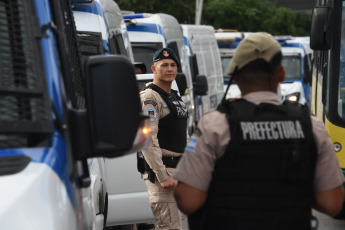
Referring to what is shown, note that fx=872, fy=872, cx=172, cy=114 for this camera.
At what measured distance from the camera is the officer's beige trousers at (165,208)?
6.14 m

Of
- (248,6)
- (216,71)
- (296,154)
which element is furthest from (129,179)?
(248,6)

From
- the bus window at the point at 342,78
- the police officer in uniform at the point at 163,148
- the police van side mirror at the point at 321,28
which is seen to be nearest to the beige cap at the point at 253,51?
the police officer in uniform at the point at 163,148

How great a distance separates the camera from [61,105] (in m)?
3.22

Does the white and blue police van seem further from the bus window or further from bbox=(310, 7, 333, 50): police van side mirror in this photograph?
the bus window

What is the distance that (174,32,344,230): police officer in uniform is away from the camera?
3355 mm

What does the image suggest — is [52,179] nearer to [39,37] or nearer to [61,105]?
[61,105]

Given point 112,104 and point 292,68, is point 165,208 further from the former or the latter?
point 292,68

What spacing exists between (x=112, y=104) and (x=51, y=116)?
251 millimetres

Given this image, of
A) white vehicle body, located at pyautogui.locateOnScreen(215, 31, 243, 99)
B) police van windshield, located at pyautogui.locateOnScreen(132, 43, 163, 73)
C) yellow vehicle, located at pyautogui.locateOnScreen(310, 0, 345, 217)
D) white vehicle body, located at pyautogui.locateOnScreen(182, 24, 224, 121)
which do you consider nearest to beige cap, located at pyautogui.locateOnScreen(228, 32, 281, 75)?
yellow vehicle, located at pyautogui.locateOnScreen(310, 0, 345, 217)

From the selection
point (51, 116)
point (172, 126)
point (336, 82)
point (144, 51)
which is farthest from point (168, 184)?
point (144, 51)

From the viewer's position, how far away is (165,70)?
252 inches

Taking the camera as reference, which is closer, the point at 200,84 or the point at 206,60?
the point at 200,84

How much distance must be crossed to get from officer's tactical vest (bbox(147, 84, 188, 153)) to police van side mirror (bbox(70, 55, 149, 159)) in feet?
10.2

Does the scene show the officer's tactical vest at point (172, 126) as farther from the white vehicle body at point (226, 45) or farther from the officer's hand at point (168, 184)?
the white vehicle body at point (226, 45)
